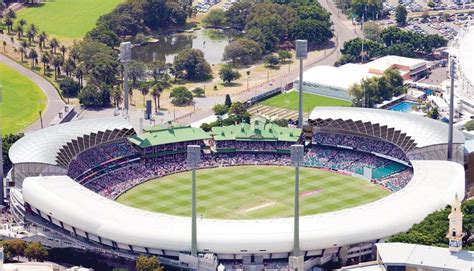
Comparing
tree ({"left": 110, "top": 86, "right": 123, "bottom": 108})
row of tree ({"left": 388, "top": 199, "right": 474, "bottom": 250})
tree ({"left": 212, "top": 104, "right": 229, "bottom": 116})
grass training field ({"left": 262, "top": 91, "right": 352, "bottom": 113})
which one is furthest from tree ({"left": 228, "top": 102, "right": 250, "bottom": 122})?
row of tree ({"left": 388, "top": 199, "right": 474, "bottom": 250})

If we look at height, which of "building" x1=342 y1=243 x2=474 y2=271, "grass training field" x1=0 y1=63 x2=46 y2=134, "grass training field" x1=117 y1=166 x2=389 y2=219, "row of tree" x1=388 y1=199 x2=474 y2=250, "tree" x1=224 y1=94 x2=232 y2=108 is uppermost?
"building" x1=342 y1=243 x2=474 y2=271

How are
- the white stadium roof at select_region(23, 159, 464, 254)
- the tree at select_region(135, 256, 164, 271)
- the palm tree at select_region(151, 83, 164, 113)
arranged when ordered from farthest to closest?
the palm tree at select_region(151, 83, 164, 113) < the white stadium roof at select_region(23, 159, 464, 254) < the tree at select_region(135, 256, 164, 271)

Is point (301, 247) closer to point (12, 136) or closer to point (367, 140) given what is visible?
point (367, 140)

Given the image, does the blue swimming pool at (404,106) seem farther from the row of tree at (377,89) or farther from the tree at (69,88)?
the tree at (69,88)

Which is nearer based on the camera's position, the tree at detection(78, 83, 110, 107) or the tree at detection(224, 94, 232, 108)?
the tree at detection(224, 94, 232, 108)

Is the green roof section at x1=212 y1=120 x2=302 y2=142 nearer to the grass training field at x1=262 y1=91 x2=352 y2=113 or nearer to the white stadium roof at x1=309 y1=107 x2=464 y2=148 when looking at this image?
the white stadium roof at x1=309 y1=107 x2=464 y2=148

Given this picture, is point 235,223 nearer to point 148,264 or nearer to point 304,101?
point 148,264

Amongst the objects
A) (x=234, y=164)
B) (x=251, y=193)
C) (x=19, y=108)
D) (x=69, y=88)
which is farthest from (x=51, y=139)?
(x=69, y=88)
